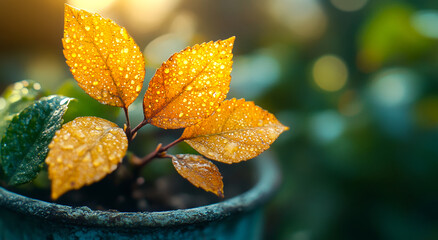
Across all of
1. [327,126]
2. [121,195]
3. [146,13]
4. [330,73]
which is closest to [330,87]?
[330,73]

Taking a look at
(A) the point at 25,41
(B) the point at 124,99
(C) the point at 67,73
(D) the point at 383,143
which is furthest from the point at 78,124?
(A) the point at 25,41

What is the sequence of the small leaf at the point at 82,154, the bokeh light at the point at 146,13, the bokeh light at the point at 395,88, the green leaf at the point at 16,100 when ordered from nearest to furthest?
the small leaf at the point at 82,154 < the green leaf at the point at 16,100 < the bokeh light at the point at 395,88 < the bokeh light at the point at 146,13

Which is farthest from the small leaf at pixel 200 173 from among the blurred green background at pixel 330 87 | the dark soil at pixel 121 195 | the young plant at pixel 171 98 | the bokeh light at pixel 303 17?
the bokeh light at pixel 303 17

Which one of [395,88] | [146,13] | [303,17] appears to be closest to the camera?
[395,88]

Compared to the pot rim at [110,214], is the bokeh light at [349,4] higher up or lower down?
lower down

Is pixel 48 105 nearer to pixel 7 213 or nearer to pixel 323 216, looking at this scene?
pixel 7 213

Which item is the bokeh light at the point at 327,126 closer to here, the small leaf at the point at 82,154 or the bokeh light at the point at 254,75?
the bokeh light at the point at 254,75

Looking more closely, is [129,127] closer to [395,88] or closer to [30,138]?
Answer: [30,138]

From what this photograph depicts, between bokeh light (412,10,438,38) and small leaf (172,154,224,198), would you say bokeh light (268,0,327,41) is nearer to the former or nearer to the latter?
bokeh light (412,10,438,38)
